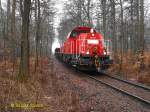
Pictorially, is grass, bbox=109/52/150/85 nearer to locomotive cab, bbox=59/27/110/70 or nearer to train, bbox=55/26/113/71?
train, bbox=55/26/113/71

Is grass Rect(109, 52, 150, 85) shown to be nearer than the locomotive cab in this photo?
Yes

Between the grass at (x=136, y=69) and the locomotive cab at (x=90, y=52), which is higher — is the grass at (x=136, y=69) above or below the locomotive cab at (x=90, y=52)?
below

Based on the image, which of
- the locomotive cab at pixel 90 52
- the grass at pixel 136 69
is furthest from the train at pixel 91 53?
the grass at pixel 136 69

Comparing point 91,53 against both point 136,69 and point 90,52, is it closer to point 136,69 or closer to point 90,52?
point 90,52

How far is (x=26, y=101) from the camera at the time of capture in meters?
8.85

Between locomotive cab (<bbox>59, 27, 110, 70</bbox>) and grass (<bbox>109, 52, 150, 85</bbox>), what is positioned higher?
locomotive cab (<bbox>59, 27, 110, 70</bbox>)

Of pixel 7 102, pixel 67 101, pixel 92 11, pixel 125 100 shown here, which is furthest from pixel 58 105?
pixel 92 11

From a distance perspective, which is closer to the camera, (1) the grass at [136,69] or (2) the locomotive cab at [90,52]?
(1) the grass at [136,69]

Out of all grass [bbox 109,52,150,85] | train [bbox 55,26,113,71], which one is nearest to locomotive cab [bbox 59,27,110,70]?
train [bbox 55,26,113,71]

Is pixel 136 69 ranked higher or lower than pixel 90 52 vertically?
lower

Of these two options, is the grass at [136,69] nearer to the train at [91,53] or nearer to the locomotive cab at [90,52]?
the train at [91,53]

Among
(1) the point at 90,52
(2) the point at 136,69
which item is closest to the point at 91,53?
(1) the point at 90,52

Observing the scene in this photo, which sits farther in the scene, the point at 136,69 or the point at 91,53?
the point at 136,69

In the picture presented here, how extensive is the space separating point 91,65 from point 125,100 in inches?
369
